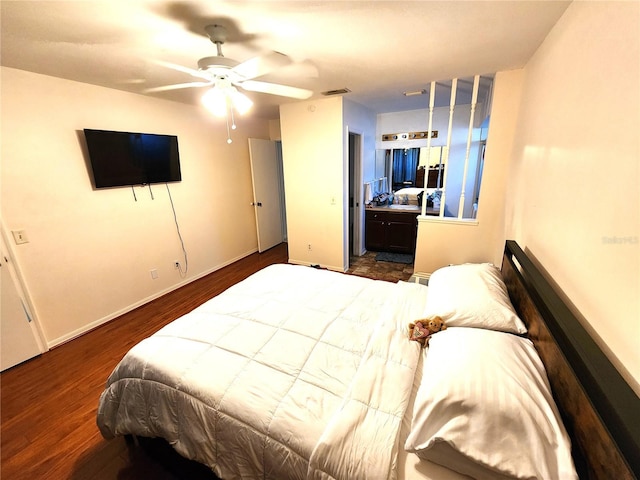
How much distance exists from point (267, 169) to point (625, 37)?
14.2 feet

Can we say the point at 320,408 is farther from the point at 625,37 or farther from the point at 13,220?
the point at 13,220

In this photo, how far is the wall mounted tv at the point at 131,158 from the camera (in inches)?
101

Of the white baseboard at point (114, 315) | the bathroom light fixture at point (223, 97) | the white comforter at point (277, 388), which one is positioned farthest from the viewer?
the white baseboard at point (114, 315)

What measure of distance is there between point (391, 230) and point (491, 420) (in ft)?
12.2

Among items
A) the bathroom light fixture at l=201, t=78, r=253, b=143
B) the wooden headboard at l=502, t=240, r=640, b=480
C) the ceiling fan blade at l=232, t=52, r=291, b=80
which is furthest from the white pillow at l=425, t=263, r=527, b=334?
the bathroom light fixture at l=201, t=78, r=253, b=143

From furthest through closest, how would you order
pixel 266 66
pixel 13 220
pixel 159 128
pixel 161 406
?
pixel 159 128 → pixel 13 220 → pixel 266 66 → pixel 161 406

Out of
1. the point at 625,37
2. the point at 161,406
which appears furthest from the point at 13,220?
the point at 625,37

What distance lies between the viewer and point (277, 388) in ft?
3.86

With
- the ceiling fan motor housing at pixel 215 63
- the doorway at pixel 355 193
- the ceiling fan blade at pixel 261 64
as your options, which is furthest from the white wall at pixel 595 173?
the doorway at pixel 355 193

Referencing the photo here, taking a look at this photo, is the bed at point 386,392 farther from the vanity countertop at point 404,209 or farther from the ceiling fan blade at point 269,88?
the vanity countertop at point 404,209

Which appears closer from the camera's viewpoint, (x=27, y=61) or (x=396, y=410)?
(x=396, y=410)

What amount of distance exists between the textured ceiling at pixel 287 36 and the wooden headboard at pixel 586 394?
1.60 m

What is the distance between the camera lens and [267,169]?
15.5 feet

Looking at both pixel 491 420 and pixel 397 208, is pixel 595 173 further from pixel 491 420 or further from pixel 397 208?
pixel 397 208
